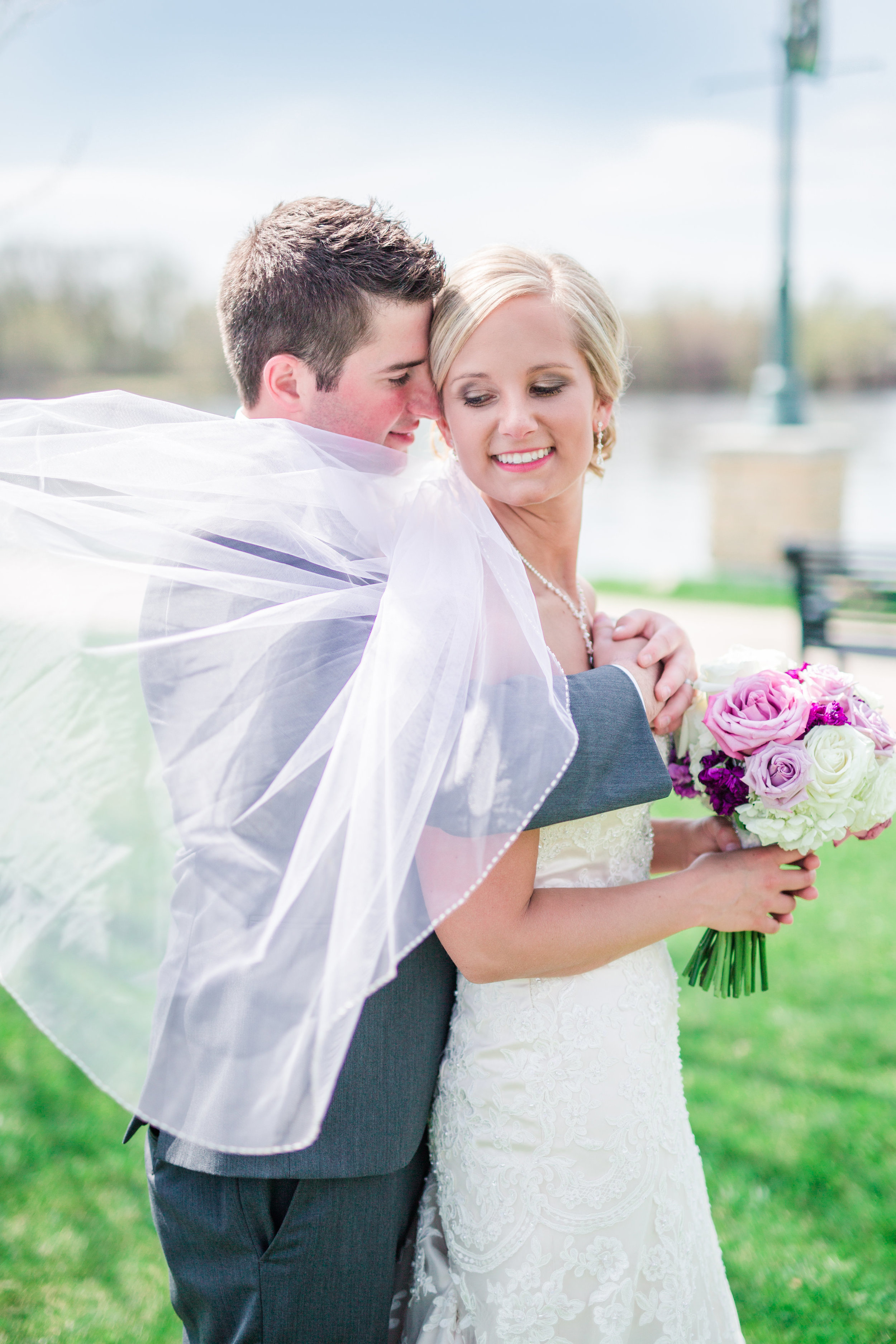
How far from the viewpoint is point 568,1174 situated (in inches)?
77.1

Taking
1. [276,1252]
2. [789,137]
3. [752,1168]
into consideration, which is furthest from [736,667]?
[789,137]

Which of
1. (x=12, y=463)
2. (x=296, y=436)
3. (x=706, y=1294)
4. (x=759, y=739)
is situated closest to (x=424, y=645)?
(x=296, y=436)

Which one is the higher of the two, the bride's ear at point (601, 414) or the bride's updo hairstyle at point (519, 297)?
the bride's updo hairstyle at point (519, 297)

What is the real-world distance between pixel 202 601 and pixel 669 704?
939 millimetres

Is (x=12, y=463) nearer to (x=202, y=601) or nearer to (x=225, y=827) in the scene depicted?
(x=202, y=601)

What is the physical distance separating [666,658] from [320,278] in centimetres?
103

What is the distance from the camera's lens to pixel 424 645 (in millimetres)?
1640

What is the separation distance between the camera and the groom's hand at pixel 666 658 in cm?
205

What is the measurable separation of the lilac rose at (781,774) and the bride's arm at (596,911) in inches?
6.9

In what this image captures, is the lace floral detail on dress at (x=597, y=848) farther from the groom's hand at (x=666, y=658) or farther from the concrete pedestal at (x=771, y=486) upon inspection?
the concrete pedestal at (x=771, y=486)

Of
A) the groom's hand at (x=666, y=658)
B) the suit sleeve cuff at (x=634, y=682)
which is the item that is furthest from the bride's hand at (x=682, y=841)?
the suit sleeve cuff at (x=634, y=682)

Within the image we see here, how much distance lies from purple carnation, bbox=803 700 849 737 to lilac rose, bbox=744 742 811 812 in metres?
0.06

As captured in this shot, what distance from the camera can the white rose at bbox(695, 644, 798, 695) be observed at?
84.2 inches

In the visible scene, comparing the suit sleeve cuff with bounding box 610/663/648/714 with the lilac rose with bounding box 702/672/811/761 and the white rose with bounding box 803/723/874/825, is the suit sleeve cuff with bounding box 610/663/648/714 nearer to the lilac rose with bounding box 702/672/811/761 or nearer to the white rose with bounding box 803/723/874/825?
the lilac rose with bounding box 702/672/811/761
